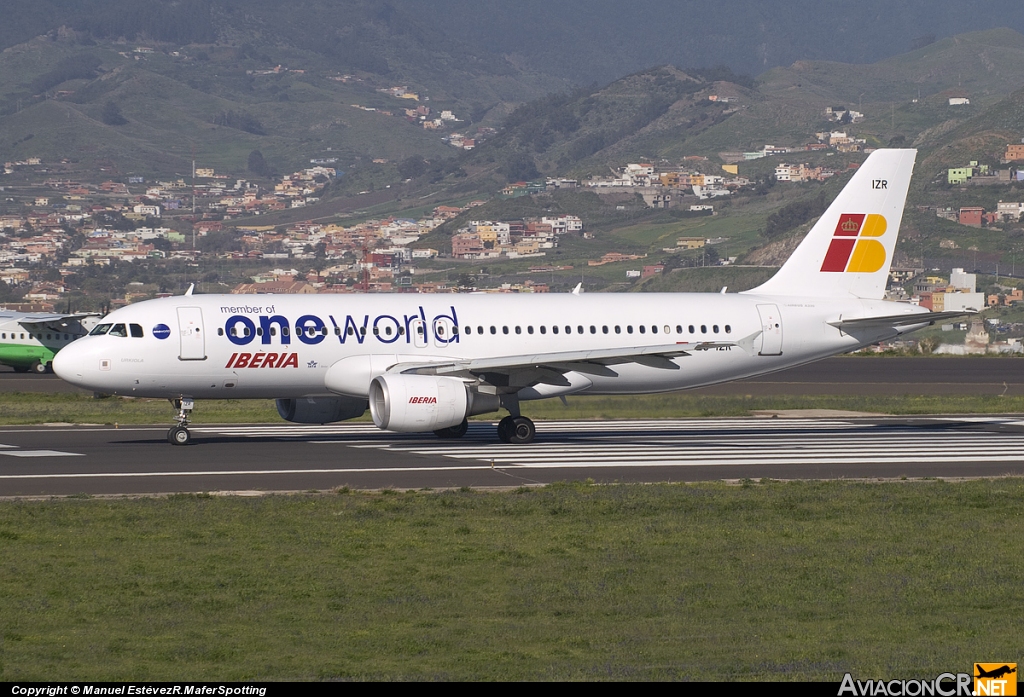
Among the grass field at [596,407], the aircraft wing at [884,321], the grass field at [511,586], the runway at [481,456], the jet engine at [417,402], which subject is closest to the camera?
the grass field at [511,586]

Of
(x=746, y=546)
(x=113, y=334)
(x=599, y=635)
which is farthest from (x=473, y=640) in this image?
(x=113, y=334)

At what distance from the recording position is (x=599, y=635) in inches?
570

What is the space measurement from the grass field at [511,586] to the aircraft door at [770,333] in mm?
13440

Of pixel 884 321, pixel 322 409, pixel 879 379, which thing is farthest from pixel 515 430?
pixel 879 379

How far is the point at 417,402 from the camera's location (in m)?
31.9

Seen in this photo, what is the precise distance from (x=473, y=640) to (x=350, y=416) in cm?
2205

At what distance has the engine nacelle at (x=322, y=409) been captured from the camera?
35.8 m

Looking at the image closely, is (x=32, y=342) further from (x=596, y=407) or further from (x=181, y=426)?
(x=181, y=426)

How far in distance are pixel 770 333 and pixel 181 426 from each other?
15.4 m

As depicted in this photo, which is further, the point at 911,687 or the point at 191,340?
the point at 191,340

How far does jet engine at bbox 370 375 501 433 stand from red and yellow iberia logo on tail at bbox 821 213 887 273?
12420 mm

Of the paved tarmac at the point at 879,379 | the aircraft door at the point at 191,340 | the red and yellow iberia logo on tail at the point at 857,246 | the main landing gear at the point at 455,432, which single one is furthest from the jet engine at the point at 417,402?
the paved tarmac at the point at 879,379

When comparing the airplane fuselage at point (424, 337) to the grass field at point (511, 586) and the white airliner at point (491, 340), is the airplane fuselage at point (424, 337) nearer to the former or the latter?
the white airliner at point (491, 340)

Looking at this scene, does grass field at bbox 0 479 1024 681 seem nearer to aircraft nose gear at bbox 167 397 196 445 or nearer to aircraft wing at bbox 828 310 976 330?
aircraft nose gear at bbox 167 397 196 445
